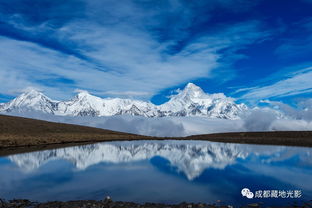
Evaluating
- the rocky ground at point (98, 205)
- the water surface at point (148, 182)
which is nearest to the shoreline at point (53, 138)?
the water surface at point (148, 182)

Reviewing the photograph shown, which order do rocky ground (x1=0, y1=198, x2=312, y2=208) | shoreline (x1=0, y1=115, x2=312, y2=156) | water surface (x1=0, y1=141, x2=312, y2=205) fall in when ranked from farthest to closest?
shoreline (x1=0, y1=115, x2=312, y2=156), water surface (x1=0, y1=141, x2=312, y2=205), rocky ground (x1=0, y1=198, x2=312, y2=208)

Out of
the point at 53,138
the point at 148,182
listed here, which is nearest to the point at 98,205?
the point at 148,182

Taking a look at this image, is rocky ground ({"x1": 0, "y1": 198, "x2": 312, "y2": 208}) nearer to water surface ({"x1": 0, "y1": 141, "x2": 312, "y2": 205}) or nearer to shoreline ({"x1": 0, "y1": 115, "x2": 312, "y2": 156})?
water surface ({"x1": 0, "y1": 141, "x2": 312, "y2": 205})

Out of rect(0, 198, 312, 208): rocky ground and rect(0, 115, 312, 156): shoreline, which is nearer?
rect(0, 198, 312, 208): rocky ground

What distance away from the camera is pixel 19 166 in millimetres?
34000

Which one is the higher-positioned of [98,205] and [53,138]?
[53,138]

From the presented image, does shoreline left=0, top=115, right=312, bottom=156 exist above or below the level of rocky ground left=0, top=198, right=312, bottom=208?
above

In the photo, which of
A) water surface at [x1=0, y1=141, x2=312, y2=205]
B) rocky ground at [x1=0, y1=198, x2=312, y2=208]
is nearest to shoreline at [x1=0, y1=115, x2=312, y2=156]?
water surface at [x1=0, y1=141, x2=312, y2=205]

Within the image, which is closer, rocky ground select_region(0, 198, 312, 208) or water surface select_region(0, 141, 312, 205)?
rocky ground select_region(0, 198, 312, 208)

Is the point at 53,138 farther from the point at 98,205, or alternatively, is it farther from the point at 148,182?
the point at 98,205

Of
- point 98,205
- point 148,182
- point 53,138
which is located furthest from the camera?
point 53,138

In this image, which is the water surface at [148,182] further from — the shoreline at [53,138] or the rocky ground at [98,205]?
the shoreline at [53,138]

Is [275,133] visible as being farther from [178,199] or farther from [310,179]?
[178,199]

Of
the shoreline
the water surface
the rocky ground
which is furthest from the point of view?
the shoreline
